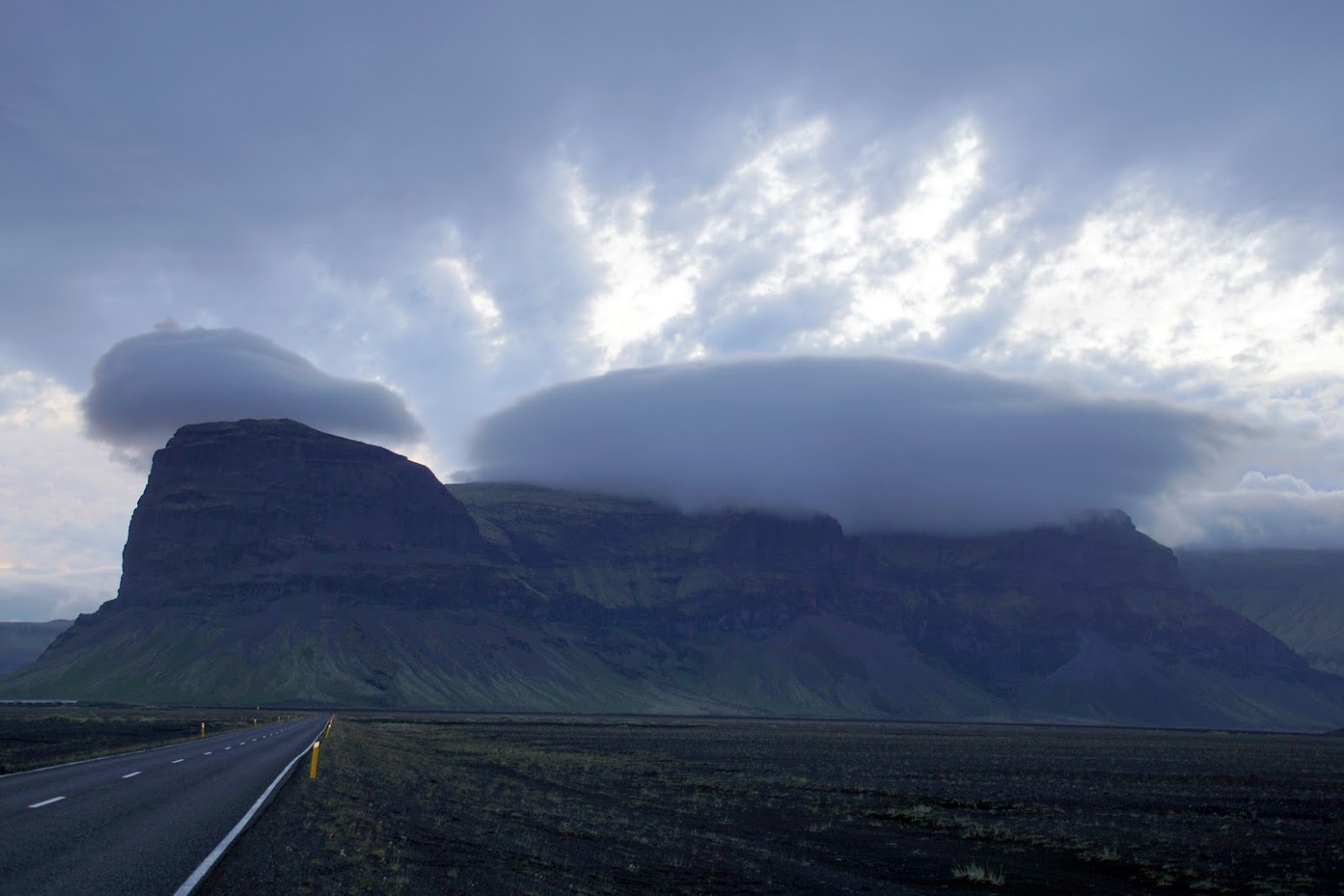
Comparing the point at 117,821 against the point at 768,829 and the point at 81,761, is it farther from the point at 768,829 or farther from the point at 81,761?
the point at 81,761

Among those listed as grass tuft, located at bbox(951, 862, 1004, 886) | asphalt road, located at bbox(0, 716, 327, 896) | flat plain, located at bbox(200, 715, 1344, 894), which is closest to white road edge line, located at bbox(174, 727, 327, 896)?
asphalt road, located at bbox(0, 716, 327, 896)

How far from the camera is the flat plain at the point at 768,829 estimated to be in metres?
18.7

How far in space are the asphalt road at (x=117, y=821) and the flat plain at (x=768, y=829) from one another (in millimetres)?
947

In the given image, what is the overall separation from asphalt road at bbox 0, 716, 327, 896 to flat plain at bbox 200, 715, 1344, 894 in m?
0.95

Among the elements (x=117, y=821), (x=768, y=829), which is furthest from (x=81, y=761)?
(x=768, y=829)

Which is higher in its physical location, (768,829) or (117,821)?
(117,821)

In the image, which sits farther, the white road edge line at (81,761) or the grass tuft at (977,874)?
the white road edge line at (81,761)

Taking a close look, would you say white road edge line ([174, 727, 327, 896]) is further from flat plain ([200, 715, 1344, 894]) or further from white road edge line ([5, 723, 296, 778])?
white road edge line ([5, 723, 296, 778])

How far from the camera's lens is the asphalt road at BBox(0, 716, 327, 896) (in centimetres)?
1402

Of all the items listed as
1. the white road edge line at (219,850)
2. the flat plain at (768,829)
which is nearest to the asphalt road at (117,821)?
the white road edge line at (219,850)

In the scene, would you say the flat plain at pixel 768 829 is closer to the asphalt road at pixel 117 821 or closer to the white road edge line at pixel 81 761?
the asphalt road at pixel 117 821

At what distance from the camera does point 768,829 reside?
31.2 meters

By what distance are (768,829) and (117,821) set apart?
61.2 ft

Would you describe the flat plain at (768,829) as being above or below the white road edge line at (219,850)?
below
